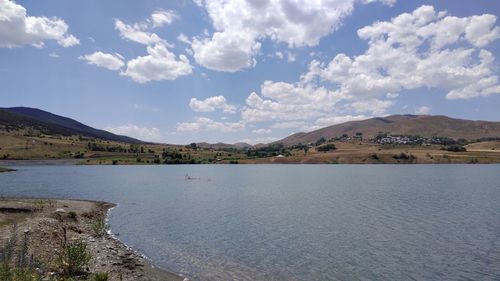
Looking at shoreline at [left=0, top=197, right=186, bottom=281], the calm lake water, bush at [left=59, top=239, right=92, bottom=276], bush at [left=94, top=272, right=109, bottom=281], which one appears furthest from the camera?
the calm lake water

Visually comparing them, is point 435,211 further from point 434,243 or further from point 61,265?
point 61,265

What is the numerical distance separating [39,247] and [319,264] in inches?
720

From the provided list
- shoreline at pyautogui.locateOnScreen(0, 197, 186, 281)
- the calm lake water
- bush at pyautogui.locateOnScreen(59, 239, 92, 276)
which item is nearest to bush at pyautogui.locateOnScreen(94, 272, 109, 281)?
shoreline at pyautogui.locateOnScreen(0, 197, 186, 281)

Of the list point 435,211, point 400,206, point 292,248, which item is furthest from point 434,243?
point 400,206

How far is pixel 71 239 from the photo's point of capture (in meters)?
30.7

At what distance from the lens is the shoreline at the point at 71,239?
2325 centimetres

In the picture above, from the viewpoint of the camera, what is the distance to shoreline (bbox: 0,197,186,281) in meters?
23.2

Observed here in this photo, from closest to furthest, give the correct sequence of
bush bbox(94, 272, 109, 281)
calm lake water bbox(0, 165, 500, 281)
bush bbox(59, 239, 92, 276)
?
bush bbox(94, 272, 109, 281) < bush bbox(59, 239, 92, 276) < calm lake water bbox(0, 165, 500, 281)

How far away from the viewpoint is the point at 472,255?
96.2ft

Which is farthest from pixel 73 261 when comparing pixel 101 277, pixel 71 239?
pixel 71 239

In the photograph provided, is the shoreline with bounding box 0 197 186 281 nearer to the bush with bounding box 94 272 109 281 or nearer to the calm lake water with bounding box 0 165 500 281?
the bush with bounding box 94 272 109 281

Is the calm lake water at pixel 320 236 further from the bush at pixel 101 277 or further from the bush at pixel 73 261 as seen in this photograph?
the bush at pixel 73 261

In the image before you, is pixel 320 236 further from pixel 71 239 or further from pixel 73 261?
pixel 73 261

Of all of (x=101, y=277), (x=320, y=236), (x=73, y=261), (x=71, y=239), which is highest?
(x=73, y=261)
